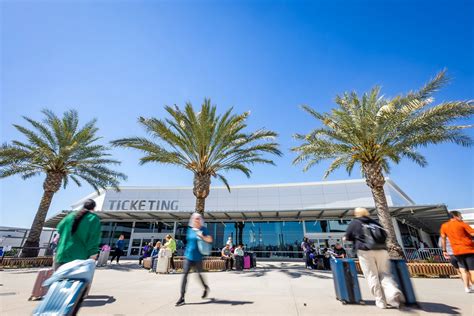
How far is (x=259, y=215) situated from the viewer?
20906 mm

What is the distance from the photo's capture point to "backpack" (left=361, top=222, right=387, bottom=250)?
3.85 m

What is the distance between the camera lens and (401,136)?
35.9 feet

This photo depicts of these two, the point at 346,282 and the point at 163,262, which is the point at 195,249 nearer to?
the point at 346,282

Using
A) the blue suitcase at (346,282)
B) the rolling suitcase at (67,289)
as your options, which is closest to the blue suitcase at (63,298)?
the rolling suitcase at (67,289)

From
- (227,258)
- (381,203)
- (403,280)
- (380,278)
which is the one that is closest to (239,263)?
(227,258)

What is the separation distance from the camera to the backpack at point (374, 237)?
3.85m

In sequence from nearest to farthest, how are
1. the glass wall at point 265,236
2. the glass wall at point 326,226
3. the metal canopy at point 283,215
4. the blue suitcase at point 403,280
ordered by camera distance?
1. the blue suitcase at point 403,280
2. the metal canopy at point 283,215
3. the glass wall at point 326,226
4. the glass wall at point 265,236

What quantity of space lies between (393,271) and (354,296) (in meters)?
0.80

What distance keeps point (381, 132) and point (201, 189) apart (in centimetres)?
942

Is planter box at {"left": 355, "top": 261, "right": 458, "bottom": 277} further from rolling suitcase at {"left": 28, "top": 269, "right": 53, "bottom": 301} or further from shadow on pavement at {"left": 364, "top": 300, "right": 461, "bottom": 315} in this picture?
rolling suitcase at {"left": 28, "top": 269, "right": 53, "bottom": 301}

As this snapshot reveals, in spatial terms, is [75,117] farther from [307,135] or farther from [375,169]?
[375,169]

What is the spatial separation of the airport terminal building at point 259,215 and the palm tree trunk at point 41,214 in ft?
19.1

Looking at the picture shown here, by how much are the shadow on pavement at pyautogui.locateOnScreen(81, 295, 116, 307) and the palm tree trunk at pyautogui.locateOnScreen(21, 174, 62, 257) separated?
1203 cm

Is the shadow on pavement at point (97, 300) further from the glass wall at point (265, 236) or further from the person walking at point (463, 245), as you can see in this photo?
the glass wall at point (265, 236)
